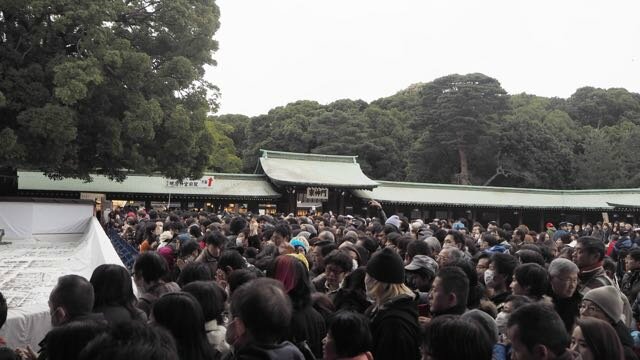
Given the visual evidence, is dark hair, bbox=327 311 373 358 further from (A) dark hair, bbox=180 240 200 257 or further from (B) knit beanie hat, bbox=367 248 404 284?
(A) dark hair, bbox=180 240 200 257

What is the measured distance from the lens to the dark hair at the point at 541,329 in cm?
273

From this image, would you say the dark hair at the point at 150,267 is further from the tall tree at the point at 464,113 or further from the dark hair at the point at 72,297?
the tall tree at the point at 464,113

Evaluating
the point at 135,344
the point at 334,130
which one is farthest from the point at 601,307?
the point at 334,130

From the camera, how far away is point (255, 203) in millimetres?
30516

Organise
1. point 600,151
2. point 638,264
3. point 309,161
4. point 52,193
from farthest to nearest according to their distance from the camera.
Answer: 1. point 600,151
2. point 309,161
3. point 52,193
4. point 638,264

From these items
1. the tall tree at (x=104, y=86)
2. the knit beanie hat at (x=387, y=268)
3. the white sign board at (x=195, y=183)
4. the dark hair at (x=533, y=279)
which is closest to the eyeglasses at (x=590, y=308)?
the dark hair at (x=533, y=279)

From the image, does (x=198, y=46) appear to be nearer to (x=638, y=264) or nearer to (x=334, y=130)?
(x=638, y=264)

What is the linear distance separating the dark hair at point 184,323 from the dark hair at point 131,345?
82 centimetres

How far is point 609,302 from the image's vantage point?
11.4 ft

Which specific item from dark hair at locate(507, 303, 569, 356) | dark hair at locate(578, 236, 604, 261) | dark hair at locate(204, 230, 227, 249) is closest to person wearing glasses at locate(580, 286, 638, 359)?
dark hair at locate(507, 303, 569, 356)

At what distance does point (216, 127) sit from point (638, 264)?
45.9 m

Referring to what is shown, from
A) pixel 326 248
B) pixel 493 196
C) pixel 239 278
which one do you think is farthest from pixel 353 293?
pixel 493 196

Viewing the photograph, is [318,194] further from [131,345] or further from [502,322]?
[131,345]

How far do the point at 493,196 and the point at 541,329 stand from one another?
33673mm
